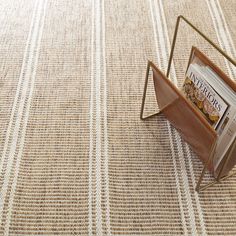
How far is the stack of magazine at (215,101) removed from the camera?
75 cm

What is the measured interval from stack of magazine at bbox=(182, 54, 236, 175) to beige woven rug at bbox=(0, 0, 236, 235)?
180mm

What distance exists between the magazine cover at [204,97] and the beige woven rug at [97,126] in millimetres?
205

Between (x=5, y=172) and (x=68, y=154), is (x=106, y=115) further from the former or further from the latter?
(x=5, y=172)

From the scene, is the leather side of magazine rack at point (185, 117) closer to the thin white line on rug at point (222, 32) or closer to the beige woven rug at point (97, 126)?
the beige woven rug at point (97, 126)

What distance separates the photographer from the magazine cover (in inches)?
30.1

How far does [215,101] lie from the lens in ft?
2.52

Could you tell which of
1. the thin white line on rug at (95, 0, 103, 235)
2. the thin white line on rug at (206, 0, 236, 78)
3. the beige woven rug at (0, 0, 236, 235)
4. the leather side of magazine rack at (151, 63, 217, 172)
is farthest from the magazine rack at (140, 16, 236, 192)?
the thin white line on rug at (206, 0, 236, 78)

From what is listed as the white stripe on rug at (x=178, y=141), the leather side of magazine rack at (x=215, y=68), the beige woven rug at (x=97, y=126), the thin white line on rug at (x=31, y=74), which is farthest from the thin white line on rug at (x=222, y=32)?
the thin white line on rug at (x=31, y=74)

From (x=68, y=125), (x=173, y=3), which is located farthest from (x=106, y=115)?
(x=173, y=3)

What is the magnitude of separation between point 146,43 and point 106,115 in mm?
421

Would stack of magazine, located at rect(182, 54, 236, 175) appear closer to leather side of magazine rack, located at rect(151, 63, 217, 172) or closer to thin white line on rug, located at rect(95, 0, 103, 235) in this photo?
leather side of magazine rack, located at rect(151, 63, 217, 172)

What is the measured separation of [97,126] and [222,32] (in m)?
0.73

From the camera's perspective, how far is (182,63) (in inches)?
49.0

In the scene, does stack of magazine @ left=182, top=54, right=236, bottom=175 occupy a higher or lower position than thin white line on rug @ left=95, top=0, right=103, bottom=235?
higher
